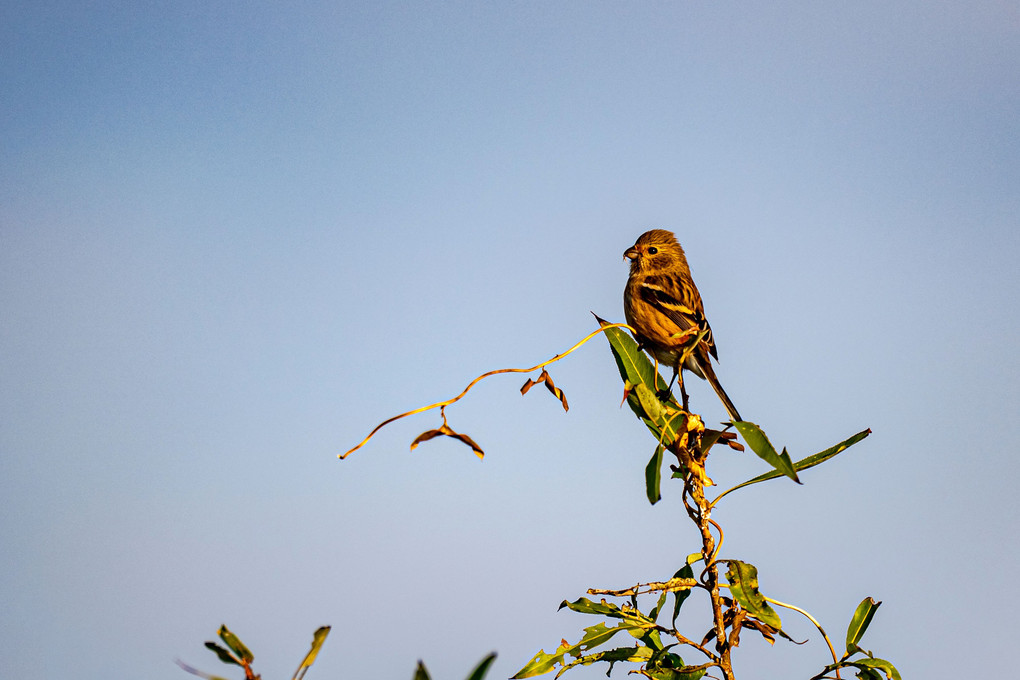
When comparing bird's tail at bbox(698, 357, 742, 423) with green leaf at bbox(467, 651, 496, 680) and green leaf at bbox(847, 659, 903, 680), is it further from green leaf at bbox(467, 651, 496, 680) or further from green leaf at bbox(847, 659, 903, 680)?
green leaf at bbox(467, 651, 496, 680)

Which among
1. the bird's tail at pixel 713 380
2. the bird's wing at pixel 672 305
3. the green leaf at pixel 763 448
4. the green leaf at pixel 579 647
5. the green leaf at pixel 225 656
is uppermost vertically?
the bird's wing at pixel 672 305

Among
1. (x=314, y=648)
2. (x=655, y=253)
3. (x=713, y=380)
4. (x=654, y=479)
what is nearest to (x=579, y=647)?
(x=654, y=479)

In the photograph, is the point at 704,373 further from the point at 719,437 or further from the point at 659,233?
the point at 719,437

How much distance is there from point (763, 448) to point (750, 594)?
16.9 inches

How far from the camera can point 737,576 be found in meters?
2.39

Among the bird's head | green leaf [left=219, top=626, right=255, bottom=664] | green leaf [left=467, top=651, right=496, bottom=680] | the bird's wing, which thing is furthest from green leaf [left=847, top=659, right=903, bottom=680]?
the bird's head

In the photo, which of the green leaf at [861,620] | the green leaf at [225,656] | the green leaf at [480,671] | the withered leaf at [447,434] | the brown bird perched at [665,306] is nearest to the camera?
the green leaf at [480,671]

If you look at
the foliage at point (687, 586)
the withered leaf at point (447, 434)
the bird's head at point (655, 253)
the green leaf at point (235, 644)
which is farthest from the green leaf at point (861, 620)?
the bird's head at point (655, 253)

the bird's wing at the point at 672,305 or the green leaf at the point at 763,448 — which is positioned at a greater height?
the bird's wing at the point at 672,305

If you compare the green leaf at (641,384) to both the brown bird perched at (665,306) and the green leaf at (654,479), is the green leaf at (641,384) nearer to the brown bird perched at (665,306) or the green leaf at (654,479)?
the green leaf at (654,479)

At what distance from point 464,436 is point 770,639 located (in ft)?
3.40

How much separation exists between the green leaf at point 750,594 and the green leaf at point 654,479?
0.31m

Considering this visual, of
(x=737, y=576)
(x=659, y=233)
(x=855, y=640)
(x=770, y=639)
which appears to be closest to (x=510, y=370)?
(x=737, y=576)

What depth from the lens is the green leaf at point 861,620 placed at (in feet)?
8.77
